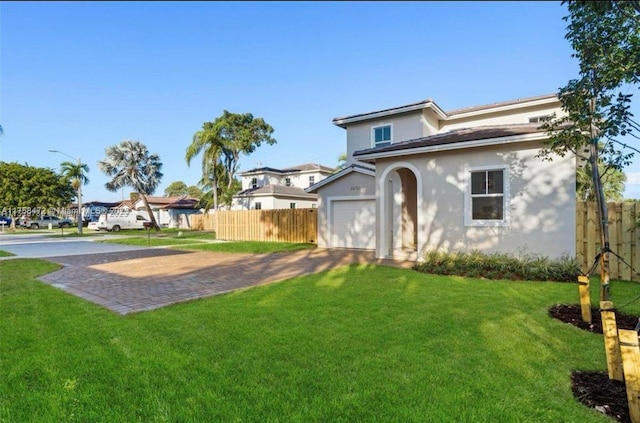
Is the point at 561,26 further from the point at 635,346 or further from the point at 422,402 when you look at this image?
the point at 422,402

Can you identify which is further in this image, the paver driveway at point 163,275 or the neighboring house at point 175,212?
the neighboring house at point 175,212

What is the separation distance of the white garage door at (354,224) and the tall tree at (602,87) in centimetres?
1086

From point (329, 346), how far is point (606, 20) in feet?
18.4

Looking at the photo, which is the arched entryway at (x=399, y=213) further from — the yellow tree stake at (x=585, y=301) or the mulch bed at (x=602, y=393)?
the mulch bed at (x=602, y=393)

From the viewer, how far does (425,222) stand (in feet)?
38.2

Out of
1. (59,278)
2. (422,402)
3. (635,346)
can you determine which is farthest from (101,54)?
(635,346)

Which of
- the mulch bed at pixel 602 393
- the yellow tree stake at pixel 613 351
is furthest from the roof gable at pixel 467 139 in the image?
the mulch bed at pixel 602 393

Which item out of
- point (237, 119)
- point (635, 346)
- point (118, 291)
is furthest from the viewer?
point (237, 119)

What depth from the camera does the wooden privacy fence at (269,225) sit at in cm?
2042

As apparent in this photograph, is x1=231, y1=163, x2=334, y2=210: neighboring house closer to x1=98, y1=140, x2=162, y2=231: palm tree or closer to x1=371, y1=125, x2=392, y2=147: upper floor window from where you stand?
x1=98, y1=140, x2=162, y2=231: palm tree

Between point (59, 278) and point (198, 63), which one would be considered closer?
point (59, 278)

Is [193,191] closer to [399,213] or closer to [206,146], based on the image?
[206,146]

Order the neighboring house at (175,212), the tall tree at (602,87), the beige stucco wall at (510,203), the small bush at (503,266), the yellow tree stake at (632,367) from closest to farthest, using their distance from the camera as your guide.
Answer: the yellow tree stake at (632,367) → the tall tree at (602,87) → the small bush at (503,266) → the beige stucco wall at (510,203) → the neighboring house at (175,212)

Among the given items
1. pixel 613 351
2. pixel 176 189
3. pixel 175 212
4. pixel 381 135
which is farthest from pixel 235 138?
pixel 176 189
